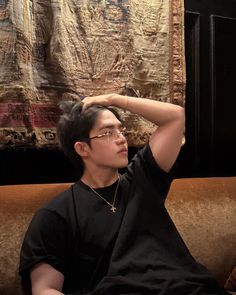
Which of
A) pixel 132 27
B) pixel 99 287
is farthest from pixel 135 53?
pixel 99 287

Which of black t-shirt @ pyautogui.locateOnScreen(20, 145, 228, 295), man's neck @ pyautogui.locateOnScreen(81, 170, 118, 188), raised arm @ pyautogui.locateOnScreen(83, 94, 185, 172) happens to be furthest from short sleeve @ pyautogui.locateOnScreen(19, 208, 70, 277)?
raised arm @ pyautogui.locateOnScreen(83, 94, 185, 172)

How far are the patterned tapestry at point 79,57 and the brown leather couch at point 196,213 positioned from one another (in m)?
0.32

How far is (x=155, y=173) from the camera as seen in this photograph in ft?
5.88

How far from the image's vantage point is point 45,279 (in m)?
1.59

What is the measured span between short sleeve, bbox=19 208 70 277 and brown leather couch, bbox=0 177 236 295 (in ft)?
0.91

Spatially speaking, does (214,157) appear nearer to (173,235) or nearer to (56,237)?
(173,235)

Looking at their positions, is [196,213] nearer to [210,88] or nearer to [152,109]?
[152,109]

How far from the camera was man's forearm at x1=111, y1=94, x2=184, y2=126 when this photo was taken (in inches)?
70.7

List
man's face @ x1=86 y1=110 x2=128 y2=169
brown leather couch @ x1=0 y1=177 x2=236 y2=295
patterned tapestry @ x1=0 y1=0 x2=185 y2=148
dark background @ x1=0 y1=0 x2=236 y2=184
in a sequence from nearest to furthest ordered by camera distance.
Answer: man's face @ x1=86 y1=110 x2=128 y2=169 < brown leather couch @ x1=0 y1=177 x2=236 y2=295 < patterned tapestry @ x1=0 y1=0 x2=185 y2=148 < dark background @ x1=0 y1=0 x2=236 y2=184

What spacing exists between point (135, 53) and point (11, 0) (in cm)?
74

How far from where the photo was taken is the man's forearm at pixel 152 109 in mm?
1795

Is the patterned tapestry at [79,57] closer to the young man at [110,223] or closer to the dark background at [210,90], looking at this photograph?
the dark background at [210,90]

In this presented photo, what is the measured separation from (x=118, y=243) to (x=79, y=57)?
43.1 inches

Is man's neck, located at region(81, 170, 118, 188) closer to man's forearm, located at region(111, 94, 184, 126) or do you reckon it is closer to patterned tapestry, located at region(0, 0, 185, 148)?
man's forearm, located at region(111, 94, 184, 126)
